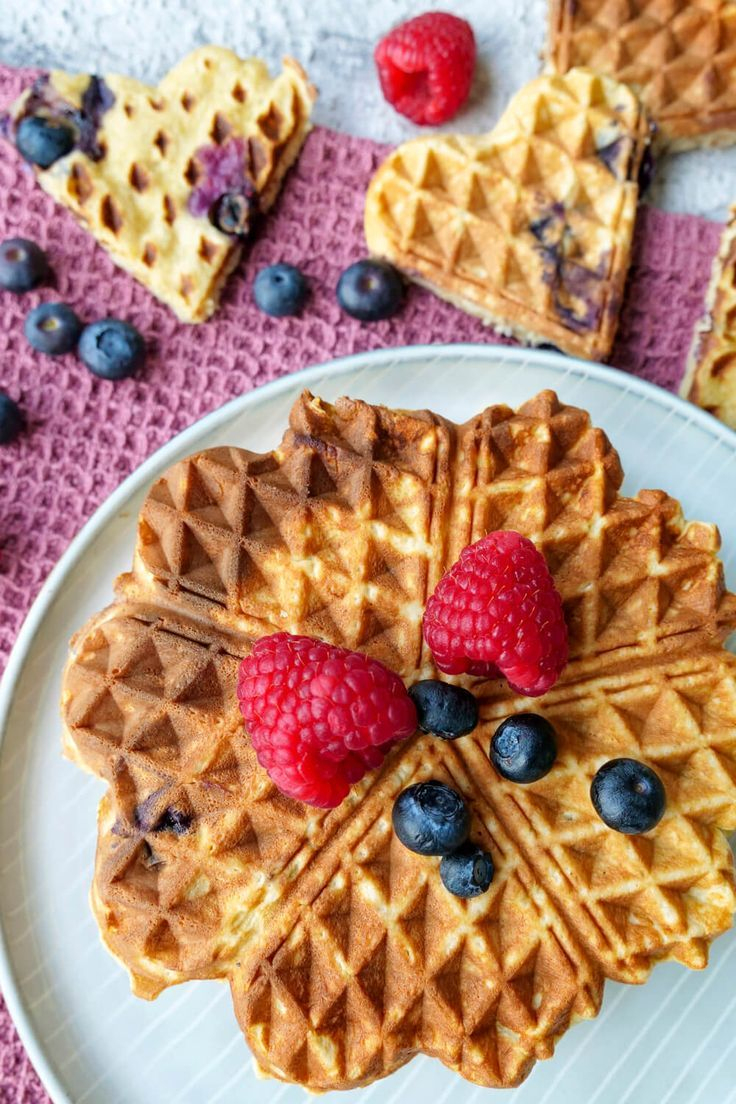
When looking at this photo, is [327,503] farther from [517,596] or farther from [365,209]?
[365,209]

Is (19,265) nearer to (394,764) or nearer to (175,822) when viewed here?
(175,822)

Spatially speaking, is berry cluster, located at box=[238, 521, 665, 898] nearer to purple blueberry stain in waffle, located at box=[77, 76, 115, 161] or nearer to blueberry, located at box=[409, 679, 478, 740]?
blueberry, located at box=[409, 679, 478, 740]

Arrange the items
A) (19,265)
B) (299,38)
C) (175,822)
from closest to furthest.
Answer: (175,822) → (19,265) → (299,38)

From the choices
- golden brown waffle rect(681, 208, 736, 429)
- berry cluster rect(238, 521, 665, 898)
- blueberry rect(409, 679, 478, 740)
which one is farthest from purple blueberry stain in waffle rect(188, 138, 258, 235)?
blueberry rect(409, 679, 478, 740)

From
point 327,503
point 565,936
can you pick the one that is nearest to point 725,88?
point 327,503

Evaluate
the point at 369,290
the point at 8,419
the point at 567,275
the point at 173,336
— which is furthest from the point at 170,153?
the point at 567,275

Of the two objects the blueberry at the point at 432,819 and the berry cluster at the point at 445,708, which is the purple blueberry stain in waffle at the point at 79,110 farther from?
the blueberry at the point at 432,819

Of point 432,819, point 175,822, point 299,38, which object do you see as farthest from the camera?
point 299,38
